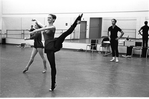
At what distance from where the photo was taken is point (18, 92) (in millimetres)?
4254

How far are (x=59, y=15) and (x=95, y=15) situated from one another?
267 centimetres

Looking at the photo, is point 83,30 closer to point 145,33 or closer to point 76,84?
point 145,33

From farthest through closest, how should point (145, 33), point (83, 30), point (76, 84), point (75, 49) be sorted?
1. point (83, 30)
2. point (75, 49)
3. point (145, 33)
4. point (76, 84)

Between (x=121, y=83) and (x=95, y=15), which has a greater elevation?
(x=95, y=15)

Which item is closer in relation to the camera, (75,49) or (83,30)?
(75,49)

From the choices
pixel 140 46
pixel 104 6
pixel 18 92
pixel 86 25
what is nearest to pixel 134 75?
pixel 18 92

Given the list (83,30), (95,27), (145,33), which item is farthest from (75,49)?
(145,33)

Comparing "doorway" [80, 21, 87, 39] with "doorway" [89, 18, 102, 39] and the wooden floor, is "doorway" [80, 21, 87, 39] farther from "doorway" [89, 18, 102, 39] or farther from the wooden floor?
the wooden floor

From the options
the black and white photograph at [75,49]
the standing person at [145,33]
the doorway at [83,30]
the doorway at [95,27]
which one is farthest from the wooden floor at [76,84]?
the doorway at [83,30]

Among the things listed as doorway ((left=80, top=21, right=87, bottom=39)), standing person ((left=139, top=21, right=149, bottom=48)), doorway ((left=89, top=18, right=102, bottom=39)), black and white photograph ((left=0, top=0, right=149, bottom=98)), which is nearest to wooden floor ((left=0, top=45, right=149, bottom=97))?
black and white photograph ((left=0, top=0, right=149, bottom=98))

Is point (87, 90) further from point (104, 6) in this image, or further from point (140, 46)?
point (104, 6)

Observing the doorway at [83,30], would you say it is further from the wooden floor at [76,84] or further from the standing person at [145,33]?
the wooden floor at [76,84]

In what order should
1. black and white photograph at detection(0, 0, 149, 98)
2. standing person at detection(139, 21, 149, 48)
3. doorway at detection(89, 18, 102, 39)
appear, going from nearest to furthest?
black and white photograph at detection(0, 0, 149, 98) < standing person at detection(139, 21, 149, 48) < doorway at detection(89, 18, 102, 39)

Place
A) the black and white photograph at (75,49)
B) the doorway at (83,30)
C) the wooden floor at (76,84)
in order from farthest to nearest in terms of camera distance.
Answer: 1. the doorway at (83,30)
2. the black and white photograph at (75,49)
3. the wooden floor at (76,84)
